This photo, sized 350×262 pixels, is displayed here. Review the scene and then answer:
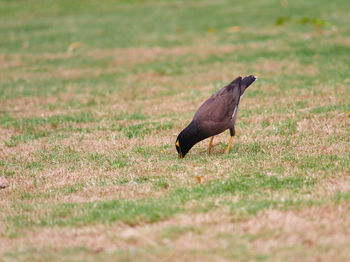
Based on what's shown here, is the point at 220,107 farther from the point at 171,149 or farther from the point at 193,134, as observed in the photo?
the point at 171,149

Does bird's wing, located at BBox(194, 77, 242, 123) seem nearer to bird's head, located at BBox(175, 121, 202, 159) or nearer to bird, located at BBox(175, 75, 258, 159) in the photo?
bird, located at BBox(175, 75, 258, 159)

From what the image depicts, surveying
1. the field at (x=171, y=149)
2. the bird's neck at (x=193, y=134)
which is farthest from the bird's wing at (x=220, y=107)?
the field at (x=171, y=149)

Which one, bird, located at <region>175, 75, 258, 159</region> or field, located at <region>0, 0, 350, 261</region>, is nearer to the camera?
field, located at <region>0, 0, 350, 261</region>

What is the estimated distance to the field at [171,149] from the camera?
4.36m

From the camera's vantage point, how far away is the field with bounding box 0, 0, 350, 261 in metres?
4.36

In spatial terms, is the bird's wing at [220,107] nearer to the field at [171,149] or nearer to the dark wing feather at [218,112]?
the dark wing feather at [218,112]

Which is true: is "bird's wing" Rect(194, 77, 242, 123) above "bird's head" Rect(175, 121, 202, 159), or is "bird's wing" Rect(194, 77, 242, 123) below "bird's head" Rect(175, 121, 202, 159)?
above

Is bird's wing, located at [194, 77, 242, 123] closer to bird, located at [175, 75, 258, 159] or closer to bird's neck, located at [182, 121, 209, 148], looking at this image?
bird, located at [175, 75, 258, 159]

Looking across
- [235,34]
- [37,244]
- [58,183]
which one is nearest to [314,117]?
[58,183]

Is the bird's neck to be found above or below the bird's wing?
below

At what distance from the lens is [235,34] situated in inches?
650

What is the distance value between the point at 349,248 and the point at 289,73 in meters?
7.99

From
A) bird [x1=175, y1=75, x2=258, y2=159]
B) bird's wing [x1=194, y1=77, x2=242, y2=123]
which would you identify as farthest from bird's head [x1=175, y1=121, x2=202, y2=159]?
bird's wing [x1=194, y1=77, x2=242, y2=123]

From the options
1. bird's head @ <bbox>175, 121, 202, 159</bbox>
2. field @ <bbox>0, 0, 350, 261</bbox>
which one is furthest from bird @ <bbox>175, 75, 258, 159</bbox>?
field @ <bbox>0, 0, 350, 261</bbox>
